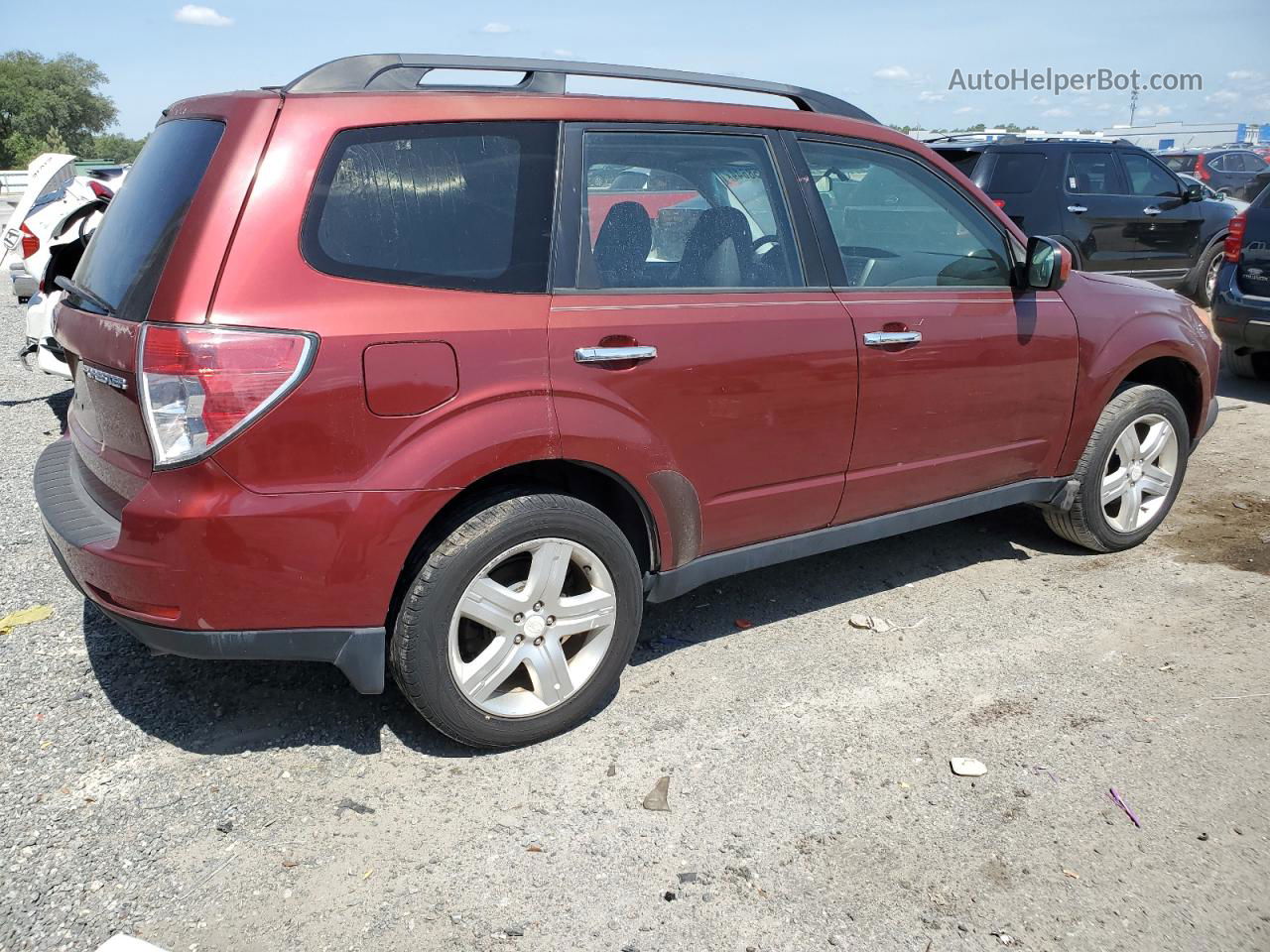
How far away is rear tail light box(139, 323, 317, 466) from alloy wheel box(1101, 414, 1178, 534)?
11.7 ft

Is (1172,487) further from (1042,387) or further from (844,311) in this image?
(844,311)

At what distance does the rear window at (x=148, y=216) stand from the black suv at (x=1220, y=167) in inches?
939

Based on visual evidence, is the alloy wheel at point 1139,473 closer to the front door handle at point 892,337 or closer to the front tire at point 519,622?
the front door handle at point 892,337

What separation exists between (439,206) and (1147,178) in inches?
408

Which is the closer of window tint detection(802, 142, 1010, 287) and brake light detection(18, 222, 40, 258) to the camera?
window tint detection(802, 142, 1010, 287)

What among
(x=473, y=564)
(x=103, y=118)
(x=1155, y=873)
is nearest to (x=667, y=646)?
Result: (x=473, y=564)

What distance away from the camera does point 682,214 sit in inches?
134

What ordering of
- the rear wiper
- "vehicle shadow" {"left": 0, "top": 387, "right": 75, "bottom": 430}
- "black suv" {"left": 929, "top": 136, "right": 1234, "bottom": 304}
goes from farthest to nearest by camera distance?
"black suv" {"left": 929, "top": 136, "right": 1234, "bottom": 304} → "vehicle shadow" {"left": 0, "top": 387, "right": 75, "bottom": 430} → the rear wiper

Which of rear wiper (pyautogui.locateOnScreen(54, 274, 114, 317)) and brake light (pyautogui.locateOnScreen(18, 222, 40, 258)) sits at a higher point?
brake light (pyautogui.locateOnScreen(18, 222, 40, 258))

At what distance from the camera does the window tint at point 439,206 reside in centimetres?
273

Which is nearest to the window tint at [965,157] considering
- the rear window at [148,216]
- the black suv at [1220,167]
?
the rear window at [148,216]

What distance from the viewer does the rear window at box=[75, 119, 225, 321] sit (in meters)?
2.73

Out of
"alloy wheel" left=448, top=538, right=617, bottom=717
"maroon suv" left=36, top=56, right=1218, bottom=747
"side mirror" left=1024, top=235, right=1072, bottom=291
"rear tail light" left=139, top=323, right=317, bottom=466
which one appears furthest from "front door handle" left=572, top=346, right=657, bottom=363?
"side mirror" left=1024, top=235, right=1072, bottom=291

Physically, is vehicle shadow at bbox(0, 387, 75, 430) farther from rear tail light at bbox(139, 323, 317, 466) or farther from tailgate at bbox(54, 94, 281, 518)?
rear tail light at bbox(139, 323, 317, 466)
